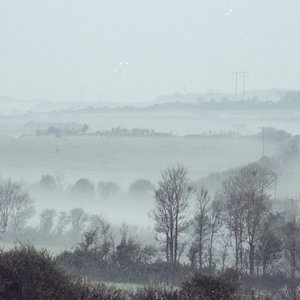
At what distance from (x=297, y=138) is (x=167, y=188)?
69.9 feet

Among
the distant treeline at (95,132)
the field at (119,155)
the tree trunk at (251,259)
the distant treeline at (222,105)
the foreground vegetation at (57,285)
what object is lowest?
the tree trunk at (251,259)

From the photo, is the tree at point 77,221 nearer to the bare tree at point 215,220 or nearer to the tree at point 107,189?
the bare tree at point 215,220

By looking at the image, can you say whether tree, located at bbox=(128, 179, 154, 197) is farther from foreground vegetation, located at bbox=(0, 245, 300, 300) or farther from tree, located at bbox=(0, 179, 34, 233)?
foreground vegetation, located at bbox=(0, 245, 300, 300)

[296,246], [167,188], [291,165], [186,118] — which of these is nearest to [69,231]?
[167,188]

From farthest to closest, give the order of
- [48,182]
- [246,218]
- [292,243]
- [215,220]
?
[48,182] < [215,220] < [246,218] < [292,243]

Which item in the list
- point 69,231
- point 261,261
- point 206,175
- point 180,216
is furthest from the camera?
point 206,175

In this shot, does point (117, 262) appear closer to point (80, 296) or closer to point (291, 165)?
point (80, 296)

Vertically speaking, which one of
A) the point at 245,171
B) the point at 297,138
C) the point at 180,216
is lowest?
the point at 180,216

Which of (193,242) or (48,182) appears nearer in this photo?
(193,242)

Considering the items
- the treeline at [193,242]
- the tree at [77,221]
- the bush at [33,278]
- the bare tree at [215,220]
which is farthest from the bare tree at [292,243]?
the tree at [77,221]

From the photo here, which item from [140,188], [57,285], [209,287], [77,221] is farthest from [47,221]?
[209,287]

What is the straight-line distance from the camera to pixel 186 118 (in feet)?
138

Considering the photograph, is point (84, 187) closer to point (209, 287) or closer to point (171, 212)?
point (171, 212)

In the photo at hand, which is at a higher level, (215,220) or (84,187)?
(84,187)
